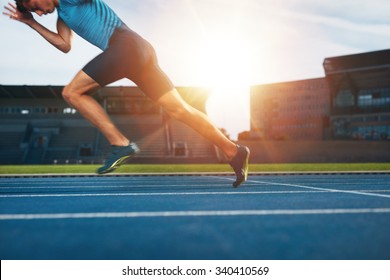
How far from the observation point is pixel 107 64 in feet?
15.3

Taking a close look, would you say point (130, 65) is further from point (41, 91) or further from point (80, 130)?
point (41, 91)

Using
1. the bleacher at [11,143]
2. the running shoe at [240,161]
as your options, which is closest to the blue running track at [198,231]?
the running shoe at [240,161]

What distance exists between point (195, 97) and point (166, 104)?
46403 millimetres

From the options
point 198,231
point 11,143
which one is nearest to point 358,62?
point 11,143

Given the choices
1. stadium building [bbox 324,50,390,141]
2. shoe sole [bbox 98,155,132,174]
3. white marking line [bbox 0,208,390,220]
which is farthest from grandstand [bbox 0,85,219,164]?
white marking line [bbox 0,208,390,220]

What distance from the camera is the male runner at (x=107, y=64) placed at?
475 centimetres

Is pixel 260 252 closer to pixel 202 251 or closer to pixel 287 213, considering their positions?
pixel 202 251

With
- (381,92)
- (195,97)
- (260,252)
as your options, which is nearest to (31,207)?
(260,252)

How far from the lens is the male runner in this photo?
187 inches

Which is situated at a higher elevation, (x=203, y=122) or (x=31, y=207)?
(x=203, y=122)

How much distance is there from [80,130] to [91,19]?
43225 mm

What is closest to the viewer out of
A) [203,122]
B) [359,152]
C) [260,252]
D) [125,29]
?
[260,252]

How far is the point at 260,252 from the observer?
2299 millimetres

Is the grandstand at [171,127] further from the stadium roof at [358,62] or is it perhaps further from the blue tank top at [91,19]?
the blue tank top at [91,19]
